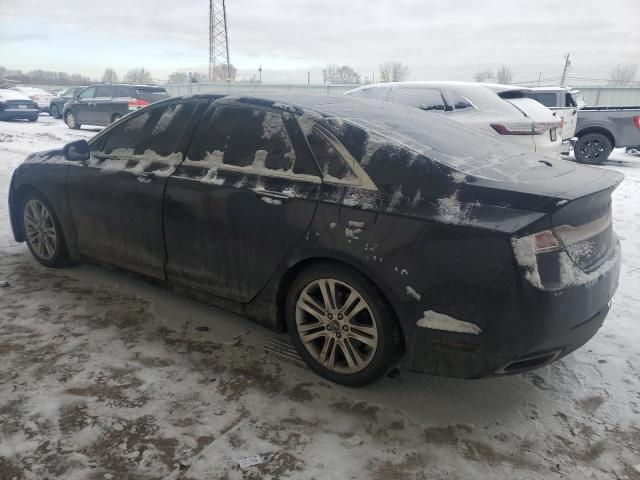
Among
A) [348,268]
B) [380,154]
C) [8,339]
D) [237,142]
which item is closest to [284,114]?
[237,142]

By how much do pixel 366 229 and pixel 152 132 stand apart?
200 centimetres

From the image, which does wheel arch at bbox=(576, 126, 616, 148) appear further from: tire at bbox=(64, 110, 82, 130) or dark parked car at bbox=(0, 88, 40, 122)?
dark parked car at bbox=(0, 88, 40, 122)

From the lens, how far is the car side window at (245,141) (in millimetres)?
2949

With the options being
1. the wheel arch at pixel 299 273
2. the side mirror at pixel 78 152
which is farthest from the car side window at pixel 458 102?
the wheel arch at pixel 299 273

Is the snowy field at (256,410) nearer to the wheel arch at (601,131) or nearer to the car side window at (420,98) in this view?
the car side window at (420,98)

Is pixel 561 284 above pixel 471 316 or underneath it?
above

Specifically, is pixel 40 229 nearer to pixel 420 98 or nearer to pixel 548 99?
pixel 420 98

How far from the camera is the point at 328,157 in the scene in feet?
9.01

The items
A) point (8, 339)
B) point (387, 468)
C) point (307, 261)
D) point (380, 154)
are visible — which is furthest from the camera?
point (8, 339)

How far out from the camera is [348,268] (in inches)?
104

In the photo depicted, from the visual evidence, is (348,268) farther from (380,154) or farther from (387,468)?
(387,468)

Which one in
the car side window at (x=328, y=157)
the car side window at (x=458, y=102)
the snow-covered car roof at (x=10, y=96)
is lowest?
the car side window at (x=328, y=157)

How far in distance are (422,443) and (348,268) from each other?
0.91 metres

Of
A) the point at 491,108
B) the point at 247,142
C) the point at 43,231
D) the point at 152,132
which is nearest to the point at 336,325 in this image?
the point at 247,142
